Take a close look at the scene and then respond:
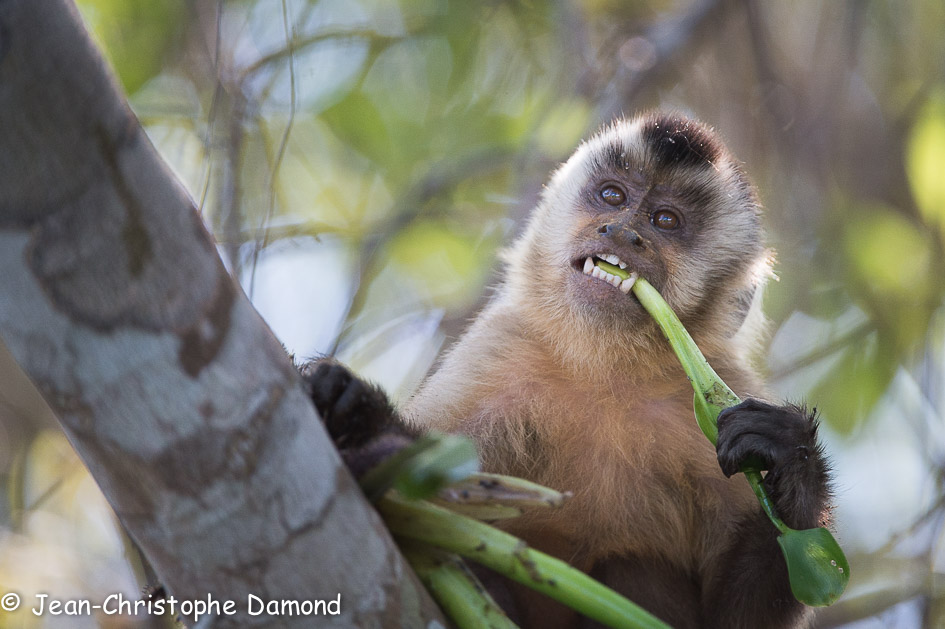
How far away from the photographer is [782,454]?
2.82 m

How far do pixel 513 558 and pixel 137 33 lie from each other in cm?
508

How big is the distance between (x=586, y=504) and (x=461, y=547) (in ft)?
4.95

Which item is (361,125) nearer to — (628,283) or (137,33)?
(137,33)

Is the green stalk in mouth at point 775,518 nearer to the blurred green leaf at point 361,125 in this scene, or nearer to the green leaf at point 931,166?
the green leaf at point 931,166

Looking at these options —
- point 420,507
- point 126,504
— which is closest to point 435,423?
point 420,507

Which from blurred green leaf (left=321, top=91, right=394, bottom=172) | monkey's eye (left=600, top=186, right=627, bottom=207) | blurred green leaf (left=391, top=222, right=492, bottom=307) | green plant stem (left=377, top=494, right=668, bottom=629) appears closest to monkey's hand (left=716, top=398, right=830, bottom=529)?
green plant stem (left=377, top=494, right=668, bottom=629)

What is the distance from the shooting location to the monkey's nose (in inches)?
152

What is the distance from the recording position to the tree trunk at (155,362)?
1437 mm

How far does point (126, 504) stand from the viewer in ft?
5.60

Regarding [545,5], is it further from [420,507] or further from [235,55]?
[420,507]

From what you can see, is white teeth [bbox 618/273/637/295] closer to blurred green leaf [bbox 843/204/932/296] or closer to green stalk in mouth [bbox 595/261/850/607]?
green stalk in mouth [bbox 595/261/850/607]

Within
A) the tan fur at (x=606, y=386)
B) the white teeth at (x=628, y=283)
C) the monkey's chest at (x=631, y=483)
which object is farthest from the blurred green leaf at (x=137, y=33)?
the monkey's chest at (x=631, y=483)

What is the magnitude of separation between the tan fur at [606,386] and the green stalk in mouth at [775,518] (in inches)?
19.1

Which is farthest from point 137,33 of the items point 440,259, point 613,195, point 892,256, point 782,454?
point 892,256
